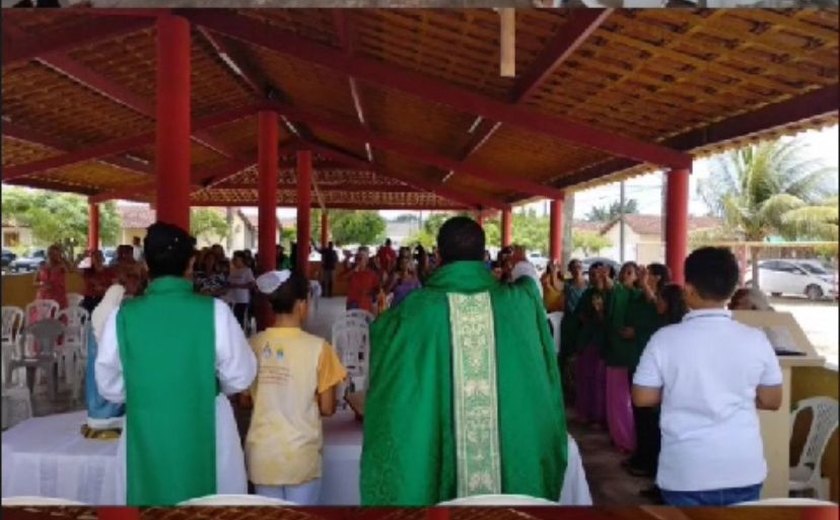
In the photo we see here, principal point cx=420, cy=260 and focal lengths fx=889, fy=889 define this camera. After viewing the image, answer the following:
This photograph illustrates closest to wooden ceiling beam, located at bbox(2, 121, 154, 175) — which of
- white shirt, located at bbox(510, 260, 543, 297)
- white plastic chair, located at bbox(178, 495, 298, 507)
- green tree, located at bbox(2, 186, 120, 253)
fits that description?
green tree, located at bbox(2, 186, 120, 253)

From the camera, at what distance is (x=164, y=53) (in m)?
1.92

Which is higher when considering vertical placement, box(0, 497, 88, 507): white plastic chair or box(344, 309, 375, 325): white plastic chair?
box(344, 309, 375, 325): white plastic chair

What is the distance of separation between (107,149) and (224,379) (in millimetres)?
585

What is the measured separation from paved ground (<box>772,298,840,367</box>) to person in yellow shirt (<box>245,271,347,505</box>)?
3.38 ft

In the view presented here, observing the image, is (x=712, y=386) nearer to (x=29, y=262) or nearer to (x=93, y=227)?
(x=93, y=227)

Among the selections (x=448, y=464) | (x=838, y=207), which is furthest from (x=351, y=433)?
(x=838, y=207)

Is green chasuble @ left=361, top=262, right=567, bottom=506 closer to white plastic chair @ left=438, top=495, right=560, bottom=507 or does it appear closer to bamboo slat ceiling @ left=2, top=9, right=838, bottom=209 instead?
white plastic chair @ left=438, top=495, right=560, bottom=507

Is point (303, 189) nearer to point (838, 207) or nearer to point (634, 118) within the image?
point (634, 118)

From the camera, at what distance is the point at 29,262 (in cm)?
191

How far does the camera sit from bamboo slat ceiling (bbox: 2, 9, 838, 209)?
1.82m

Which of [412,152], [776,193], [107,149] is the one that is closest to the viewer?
[776,193]

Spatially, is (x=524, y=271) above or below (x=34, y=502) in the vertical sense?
above

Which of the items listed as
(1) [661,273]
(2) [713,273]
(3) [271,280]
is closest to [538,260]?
(1) [661,273]

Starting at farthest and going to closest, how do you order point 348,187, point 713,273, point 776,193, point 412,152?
point 412,152 → point 348,187 → point 713,273 → point 776,193
